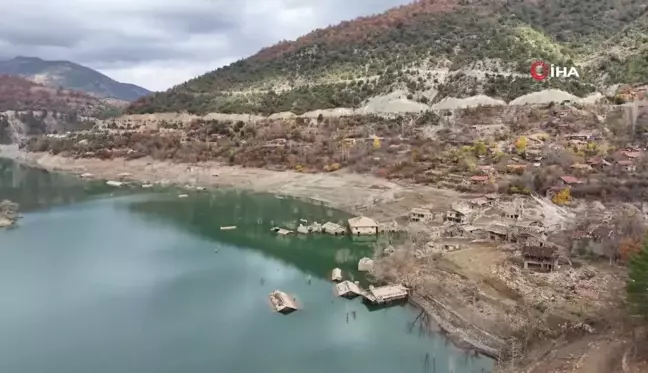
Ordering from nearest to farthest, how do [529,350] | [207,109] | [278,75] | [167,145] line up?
[529,350] < [167,145] < [207,109] < [278,75]

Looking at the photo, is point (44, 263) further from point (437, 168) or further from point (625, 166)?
point (625, 166)

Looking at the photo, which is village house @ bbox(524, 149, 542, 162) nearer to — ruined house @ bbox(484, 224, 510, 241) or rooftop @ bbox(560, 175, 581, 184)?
rooftop @ bbox(560, 175, 581, 184)

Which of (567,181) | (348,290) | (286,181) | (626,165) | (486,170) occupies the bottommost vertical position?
(348,290)

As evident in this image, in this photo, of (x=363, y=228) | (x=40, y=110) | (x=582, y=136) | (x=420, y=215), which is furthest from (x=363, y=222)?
(x=40, y=110)

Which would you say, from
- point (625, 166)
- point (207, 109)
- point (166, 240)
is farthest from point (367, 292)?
point (207, 109)

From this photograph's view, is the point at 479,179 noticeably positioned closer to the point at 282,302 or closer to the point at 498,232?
the point at 498,232
